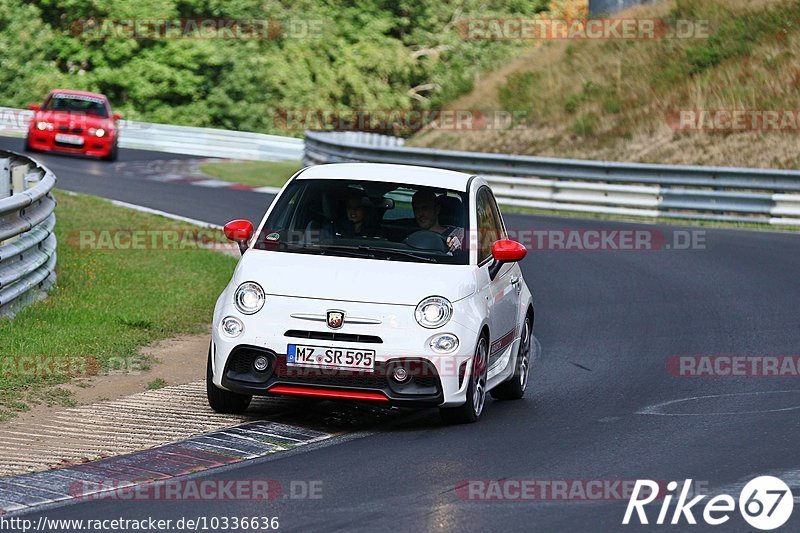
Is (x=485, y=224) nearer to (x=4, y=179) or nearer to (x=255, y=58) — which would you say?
(x=4, y=179)

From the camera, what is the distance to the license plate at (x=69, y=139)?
107 ft

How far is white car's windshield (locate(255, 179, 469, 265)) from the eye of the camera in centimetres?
967

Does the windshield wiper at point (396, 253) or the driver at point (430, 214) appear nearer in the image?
the windshield wiper at point (396, 253)

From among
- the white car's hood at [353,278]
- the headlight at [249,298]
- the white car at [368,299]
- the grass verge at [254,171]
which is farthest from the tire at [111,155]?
the headlight at [249,298]

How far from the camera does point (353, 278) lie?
29.6ft

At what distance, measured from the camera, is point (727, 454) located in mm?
8438

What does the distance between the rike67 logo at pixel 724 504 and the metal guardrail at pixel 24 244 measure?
6.18 meters

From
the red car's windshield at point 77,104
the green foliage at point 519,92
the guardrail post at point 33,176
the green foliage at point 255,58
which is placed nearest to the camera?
the guardrail post at point 33,176

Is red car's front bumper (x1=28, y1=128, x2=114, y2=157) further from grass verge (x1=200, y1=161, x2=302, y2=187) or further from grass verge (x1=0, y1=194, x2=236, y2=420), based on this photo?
grass verge (x1=0, y1=194, x2=236, y2=420)

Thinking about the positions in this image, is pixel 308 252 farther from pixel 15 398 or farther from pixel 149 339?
pixel 149 339

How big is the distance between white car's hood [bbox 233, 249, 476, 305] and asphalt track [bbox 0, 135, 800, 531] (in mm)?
876

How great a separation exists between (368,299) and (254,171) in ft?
82.0

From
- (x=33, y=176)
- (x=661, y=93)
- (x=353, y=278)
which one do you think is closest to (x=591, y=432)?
(x=353, y=278)

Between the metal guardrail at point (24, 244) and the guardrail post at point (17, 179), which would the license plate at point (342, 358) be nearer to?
the metal guardrail at point (24, 244)
